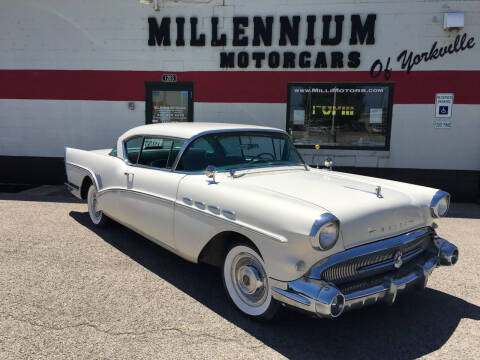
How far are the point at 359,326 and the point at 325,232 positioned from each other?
3.18ft

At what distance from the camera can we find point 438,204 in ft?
11.0

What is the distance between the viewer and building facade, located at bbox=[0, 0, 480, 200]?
754cm

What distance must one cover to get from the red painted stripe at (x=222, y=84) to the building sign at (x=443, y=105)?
0.31ft

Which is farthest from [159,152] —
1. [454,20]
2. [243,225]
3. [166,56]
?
[454,20]

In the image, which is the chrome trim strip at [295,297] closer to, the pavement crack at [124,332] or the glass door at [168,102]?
the pavement crack at [124,332]

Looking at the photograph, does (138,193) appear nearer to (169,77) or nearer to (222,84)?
(222,84)

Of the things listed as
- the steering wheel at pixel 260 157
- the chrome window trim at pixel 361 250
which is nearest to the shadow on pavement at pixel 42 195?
the steering wheel at pixel 260 157

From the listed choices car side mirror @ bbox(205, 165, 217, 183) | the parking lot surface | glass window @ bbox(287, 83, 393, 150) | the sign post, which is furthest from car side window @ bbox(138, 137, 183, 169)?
the sign post

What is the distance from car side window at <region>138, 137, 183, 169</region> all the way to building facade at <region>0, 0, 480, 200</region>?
3.95 meters

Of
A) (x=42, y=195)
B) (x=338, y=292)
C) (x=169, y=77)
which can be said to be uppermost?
(x=169, y=77)

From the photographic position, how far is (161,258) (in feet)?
14.5

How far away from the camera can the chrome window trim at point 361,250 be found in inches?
104

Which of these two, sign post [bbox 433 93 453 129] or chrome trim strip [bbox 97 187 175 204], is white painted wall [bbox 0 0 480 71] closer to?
sign post [bbox 433 93 453 129]

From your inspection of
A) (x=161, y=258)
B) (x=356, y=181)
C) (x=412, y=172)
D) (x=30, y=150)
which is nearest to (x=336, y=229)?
(x=356, y=181)
